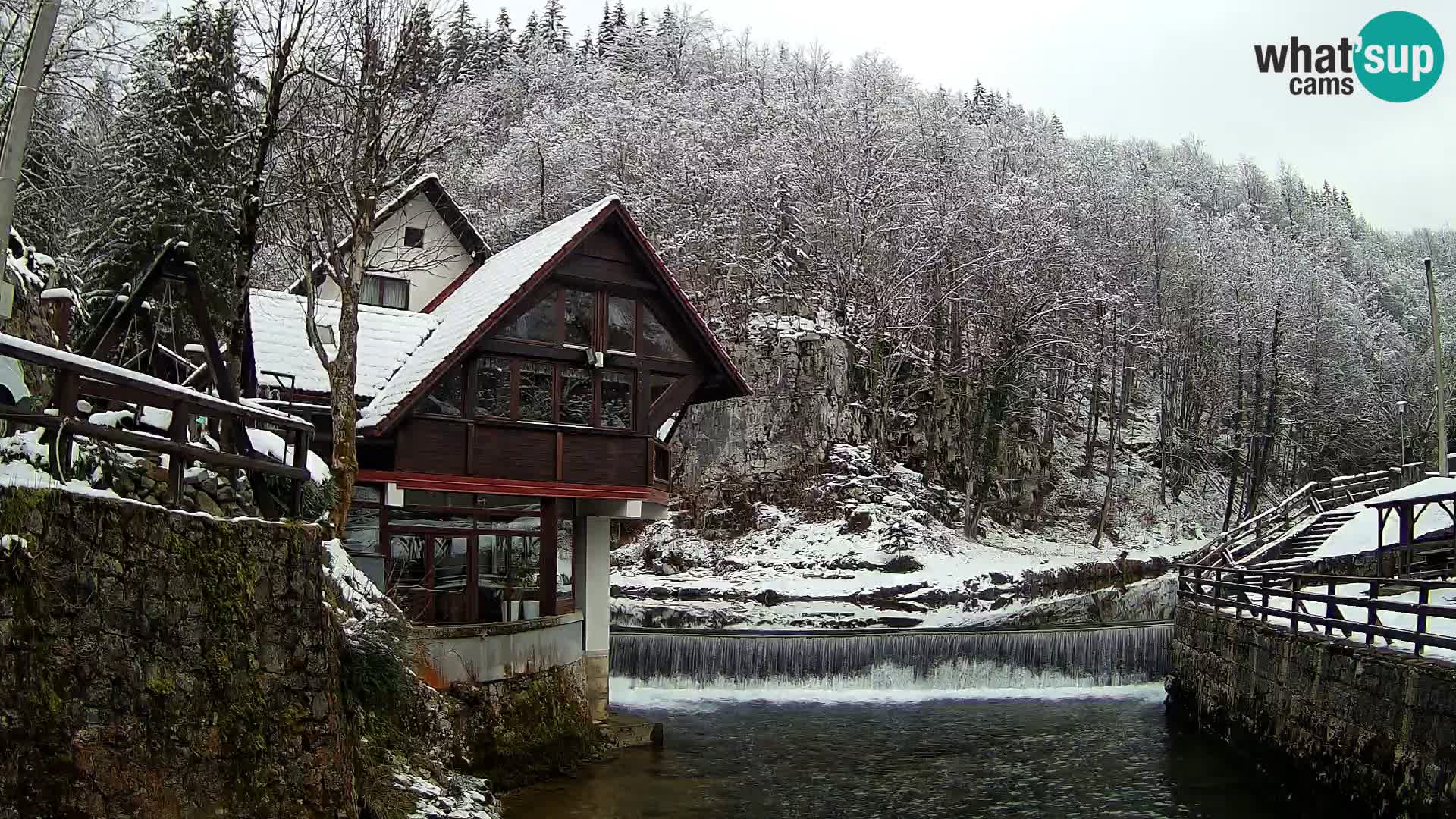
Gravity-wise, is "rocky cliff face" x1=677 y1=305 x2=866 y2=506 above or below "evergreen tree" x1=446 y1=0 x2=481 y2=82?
below

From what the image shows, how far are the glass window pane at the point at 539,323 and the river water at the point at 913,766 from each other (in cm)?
729

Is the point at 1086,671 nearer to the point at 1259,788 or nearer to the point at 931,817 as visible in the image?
the point at 1259,788

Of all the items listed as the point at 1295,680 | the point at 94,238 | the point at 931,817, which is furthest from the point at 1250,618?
the point at 94,238

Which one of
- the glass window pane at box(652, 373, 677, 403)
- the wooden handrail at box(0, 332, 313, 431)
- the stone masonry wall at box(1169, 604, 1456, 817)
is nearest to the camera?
the wooden handrail at box(0, 332, 313, 431)

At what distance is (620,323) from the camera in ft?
70.5

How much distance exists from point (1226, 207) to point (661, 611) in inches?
2563

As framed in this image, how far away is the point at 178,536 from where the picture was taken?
356 inches

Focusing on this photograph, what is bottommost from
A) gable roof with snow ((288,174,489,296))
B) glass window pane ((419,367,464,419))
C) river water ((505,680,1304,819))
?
river water ((505,680,1304,819))

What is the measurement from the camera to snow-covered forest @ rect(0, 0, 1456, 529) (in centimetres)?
3022

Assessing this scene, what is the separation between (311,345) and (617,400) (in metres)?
5.28

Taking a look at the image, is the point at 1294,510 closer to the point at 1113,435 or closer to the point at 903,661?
the point at 1113,435

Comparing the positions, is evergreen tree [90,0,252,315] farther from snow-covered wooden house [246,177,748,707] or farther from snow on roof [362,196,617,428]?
snow on roof [362,196,617,428]

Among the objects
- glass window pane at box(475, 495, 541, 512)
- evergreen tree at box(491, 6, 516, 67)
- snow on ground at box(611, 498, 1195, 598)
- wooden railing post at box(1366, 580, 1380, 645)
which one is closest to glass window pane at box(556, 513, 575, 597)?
snow on ground at box(611, 498, 1195, 598)

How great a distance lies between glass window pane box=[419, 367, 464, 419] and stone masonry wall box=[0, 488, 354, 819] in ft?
28.9
